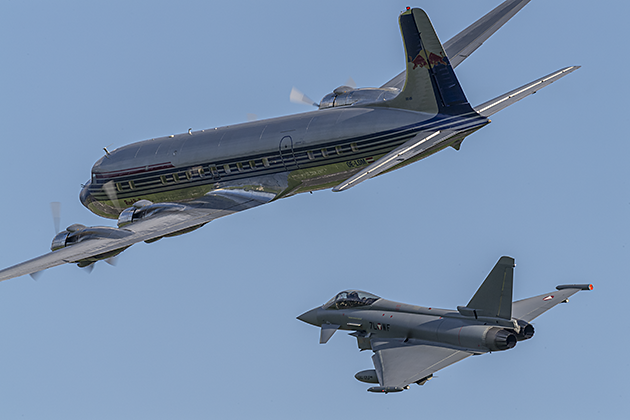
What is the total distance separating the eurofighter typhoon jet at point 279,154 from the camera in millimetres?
43562

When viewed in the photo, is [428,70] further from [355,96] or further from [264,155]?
[264,155]

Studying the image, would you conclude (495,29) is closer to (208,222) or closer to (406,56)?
(406,56)

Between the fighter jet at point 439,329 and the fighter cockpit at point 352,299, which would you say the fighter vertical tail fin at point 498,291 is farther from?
the fighter cockpit at point 352,299

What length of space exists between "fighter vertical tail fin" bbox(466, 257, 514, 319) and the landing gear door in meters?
10.2

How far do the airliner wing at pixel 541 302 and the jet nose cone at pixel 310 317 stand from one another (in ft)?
29.9

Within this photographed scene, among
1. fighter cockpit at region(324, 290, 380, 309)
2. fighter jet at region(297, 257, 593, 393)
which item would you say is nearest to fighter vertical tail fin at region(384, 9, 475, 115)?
fighter jet at region(297, 257, 593, 393)

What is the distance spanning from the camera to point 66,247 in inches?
1735

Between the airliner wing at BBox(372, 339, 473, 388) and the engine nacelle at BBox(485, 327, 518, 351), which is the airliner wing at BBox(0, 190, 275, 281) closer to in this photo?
the airliner wing at BBox(372, 339, 473, 388)

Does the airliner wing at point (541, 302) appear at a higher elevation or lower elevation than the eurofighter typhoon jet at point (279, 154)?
lower

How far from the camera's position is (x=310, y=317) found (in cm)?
4941

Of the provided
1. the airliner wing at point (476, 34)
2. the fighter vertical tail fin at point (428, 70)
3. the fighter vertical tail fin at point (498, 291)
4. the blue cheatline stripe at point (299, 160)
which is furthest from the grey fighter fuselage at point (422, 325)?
the airliner wing at point (476, 34)

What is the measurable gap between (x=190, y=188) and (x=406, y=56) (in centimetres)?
1232

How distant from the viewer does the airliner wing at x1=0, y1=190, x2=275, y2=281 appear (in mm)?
41500

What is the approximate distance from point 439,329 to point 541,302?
5567 mm
